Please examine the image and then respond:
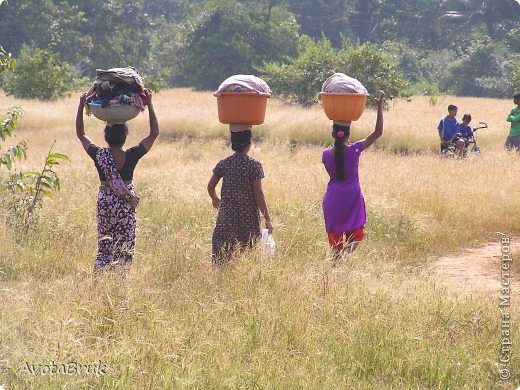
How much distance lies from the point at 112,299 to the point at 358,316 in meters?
1.42

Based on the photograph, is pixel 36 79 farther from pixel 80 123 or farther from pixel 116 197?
pixel 116 197

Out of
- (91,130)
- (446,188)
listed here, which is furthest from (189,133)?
(446,188)

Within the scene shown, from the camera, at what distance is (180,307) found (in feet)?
13.9

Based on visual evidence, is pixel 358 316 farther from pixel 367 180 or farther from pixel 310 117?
A: pixel 310 117

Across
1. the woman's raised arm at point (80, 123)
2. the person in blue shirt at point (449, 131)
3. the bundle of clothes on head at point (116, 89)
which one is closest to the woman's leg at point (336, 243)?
the bundle of clothes on head at point (116, 89)

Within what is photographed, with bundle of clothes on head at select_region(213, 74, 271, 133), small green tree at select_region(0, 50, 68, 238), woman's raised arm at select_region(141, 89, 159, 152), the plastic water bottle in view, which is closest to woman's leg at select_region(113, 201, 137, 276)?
woman's raised arm at select_region(141, 89, 159, 152)

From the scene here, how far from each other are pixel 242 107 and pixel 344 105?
78 centimetres

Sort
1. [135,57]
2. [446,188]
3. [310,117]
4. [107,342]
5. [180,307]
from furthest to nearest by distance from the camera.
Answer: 1. [135,57]
2. [310,117]
3. [446,188]
4. [180,307]
5. [107,342]

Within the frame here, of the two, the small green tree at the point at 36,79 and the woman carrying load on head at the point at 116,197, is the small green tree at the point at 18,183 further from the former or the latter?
the small green tree at the point at 36,79

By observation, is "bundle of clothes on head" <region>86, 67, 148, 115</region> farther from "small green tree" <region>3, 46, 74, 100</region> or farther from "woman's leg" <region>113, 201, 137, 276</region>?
"small green tree" <region>3, 46, 74, 100</region>

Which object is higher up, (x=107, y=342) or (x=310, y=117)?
(x=107, y=342)

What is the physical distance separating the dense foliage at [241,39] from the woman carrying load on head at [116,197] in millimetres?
31054

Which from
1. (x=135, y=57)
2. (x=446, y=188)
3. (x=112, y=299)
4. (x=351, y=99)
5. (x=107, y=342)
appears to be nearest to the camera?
(x=107, y=342)

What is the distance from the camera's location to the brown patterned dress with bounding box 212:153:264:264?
15.9 ft
